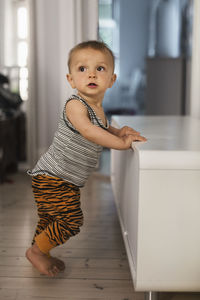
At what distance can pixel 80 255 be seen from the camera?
1696 millimetres

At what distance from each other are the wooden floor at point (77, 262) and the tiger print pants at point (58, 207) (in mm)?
162

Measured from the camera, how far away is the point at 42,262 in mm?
1472

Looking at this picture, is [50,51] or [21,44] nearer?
[50,51]

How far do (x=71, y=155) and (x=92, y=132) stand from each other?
178 millimetres

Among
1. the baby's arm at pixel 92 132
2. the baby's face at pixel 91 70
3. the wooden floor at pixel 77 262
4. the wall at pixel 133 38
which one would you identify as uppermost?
the wall at pixel 133 38

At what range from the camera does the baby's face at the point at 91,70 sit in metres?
1.31

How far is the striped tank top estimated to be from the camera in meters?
1.38

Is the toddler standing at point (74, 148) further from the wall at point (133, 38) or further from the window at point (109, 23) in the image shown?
the wall at point (133, 38)

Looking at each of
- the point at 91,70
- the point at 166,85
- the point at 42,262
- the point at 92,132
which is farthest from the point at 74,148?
the point at 166,85

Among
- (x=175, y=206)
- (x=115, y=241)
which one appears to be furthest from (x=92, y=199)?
(x=175, y=206)

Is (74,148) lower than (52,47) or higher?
lower

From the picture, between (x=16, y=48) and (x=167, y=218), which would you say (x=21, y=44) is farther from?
(x=167, y=218)

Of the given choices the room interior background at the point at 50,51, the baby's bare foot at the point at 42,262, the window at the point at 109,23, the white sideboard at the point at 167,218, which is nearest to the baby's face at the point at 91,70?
the white sideboard at the point at 167,218

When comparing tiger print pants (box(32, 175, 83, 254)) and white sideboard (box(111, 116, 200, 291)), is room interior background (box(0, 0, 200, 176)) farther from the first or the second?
white sideboard (box(111, 116, 200, 291))
